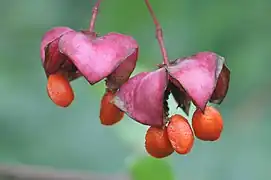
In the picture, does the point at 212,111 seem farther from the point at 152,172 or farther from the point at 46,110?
the point at 46,110

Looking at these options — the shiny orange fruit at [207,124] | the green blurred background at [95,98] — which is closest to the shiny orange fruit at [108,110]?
the shiny orange fruit at [207,124]

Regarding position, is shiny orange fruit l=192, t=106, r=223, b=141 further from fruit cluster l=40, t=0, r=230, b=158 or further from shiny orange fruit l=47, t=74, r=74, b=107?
shiny orange fruit l=47, t=74, r=74, b=107

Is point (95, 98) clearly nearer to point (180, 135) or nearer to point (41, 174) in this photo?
point (41, 174)

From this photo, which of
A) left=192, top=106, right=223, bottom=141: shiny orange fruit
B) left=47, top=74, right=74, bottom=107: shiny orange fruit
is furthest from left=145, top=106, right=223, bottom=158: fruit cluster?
left=47, top=74, right=74, bottom=107: shiny orange fruit

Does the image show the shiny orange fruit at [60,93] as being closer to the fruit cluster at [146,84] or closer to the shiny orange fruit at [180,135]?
the fruit cluster at [146,84]

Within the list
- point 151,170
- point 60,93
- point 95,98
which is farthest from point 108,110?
point 95,98

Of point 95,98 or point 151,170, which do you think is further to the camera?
point 95,98
